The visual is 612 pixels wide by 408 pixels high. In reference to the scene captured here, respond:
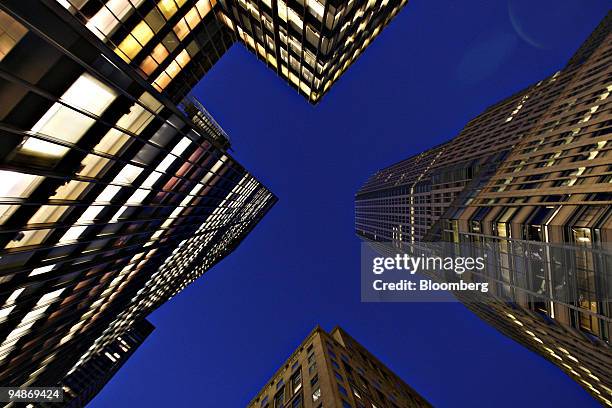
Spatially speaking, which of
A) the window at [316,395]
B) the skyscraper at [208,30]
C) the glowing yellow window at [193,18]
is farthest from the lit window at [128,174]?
the window at [316,395]

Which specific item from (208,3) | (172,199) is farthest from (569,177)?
(172,199)

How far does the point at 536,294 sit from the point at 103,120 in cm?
3397

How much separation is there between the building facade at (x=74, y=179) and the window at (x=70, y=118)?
54 millimetres

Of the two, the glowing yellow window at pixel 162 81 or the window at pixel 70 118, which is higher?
the glowing yellow window at pixel 162 81

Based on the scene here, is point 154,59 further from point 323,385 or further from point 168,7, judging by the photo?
point 323,385

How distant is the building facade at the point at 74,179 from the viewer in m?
10.8

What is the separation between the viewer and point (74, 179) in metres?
15.2

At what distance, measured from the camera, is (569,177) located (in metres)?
26.3

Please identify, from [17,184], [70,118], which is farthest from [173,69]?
[17,184]

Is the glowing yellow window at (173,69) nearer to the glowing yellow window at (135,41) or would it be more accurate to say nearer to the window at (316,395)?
the glowing yellow window at (135,41)

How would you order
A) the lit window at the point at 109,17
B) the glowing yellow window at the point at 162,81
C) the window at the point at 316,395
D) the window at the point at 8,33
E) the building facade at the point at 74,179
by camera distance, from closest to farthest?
the window at the point at 8,33
the building facade at the point at 74,179
the lit window at the point at 109,17
the glowing yellow window at the point at 162,81
the window at the point at 316,395

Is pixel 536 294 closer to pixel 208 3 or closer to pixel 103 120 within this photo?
pixel 103 120

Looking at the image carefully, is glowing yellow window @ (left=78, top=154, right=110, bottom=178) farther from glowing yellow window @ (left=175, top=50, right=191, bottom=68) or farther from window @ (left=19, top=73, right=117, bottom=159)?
glowing yellow window @ (left=175, top=50, right=191, bottom=68)

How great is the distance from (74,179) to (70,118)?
391 centimetres
